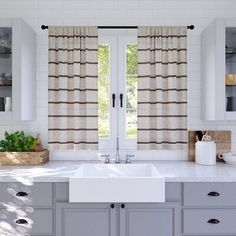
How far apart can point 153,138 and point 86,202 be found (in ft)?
3.22

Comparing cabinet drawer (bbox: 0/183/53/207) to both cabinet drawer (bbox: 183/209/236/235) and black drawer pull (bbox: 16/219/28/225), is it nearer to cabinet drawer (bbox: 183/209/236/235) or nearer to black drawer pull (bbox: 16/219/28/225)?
black drawer pull (bbox: 16/219/28/225)

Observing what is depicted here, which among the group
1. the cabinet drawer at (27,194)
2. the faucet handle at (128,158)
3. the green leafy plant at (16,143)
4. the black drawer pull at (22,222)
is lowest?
the black drawer pull at (22,222)

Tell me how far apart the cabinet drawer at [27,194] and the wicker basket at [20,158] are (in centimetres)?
43

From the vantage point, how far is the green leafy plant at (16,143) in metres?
2.67

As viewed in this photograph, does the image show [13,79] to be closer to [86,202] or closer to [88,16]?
[88,16]

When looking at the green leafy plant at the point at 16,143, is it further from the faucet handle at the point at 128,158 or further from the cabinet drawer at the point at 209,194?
the cabinet drawer at the point at 209,194

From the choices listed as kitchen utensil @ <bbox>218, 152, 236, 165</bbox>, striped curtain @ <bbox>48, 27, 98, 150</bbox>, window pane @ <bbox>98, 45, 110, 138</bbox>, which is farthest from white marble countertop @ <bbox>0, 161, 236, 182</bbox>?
window pane @ <bbox>98, 45, 110, 138</bbox>

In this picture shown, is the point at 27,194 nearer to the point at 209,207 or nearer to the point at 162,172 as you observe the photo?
the point at 162,172

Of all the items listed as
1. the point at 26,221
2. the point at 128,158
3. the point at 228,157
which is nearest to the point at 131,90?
the point at 128,158

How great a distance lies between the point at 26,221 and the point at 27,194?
21 cm

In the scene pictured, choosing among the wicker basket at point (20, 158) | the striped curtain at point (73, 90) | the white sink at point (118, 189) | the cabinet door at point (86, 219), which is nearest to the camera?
the white sink at point (118, 189)

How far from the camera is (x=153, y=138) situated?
110 inches

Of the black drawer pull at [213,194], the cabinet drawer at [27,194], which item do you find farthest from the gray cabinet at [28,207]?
the black drawer pull at [213,194]

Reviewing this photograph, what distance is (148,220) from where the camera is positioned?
219 cm
